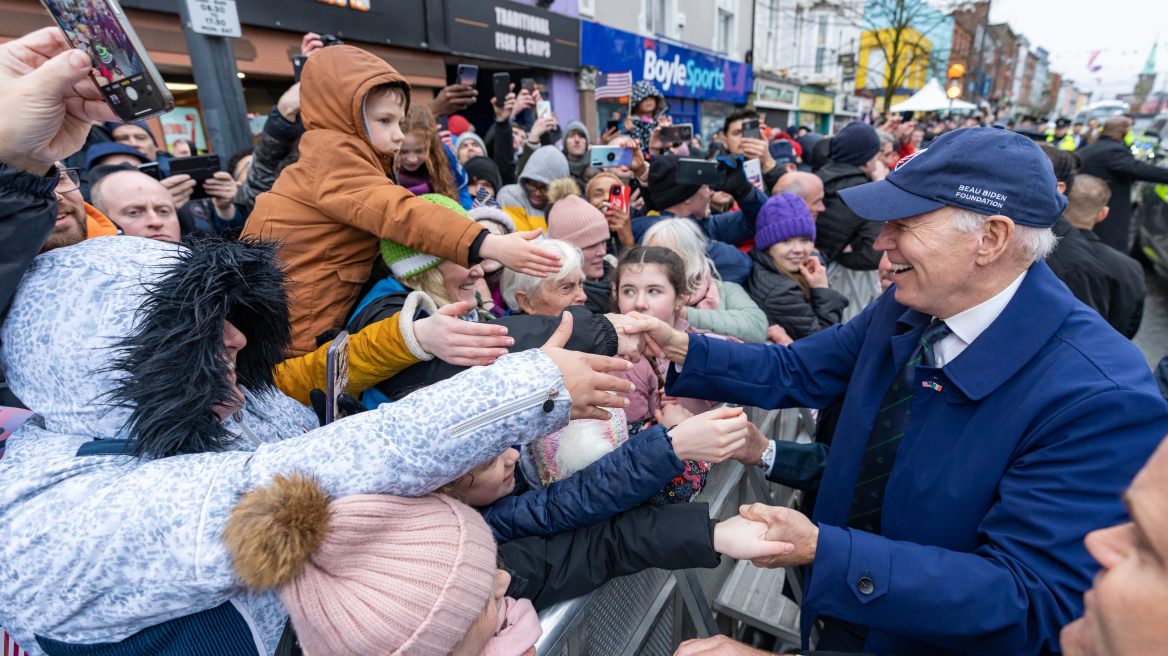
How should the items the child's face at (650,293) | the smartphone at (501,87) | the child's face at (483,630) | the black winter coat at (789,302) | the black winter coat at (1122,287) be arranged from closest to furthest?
the child's face at (483,630)
the child's face at (650,293)
the black winter coat at (1122,287)
the black winter coat at (789,302)
the smartphone at (501,87)

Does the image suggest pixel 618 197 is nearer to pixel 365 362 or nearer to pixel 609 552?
pixel 365 362

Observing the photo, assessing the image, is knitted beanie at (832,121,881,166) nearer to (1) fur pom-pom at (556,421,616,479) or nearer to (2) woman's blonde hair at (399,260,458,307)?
(2) woman's blonde hair at (399,260,458,307)

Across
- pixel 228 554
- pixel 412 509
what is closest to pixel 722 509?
pixel 412 509

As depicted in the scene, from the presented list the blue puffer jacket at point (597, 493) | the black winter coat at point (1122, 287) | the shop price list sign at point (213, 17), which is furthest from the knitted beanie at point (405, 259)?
the black winter coat at point (1122, 287)

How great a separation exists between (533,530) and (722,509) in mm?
1252

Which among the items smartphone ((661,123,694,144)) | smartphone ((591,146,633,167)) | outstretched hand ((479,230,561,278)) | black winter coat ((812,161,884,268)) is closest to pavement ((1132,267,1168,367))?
black winter coat ((812,161,884,268))

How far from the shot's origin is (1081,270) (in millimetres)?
3154

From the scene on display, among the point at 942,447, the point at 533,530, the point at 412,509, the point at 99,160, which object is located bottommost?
the point at 533,530

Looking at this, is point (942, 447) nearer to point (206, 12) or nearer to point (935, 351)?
point (935, 351)

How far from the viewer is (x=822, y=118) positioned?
1171 inches

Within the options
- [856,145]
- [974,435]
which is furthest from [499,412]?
[856,145]

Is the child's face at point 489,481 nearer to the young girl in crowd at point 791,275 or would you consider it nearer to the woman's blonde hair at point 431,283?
the woman's blonde hair at point 431,283

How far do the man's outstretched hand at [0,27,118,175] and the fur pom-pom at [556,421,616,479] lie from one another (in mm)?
1301

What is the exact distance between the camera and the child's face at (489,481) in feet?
4.72
